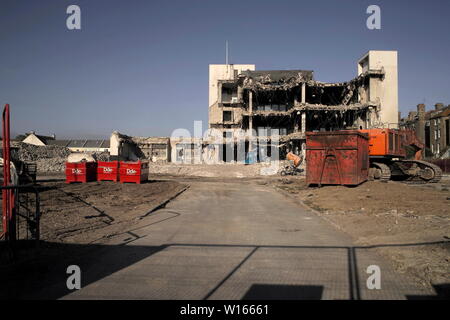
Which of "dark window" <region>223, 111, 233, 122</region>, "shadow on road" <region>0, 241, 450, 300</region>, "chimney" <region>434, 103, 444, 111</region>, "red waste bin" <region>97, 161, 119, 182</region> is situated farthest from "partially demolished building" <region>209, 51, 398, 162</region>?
"shadow on road" <region>0, 241, 450, 300</region>

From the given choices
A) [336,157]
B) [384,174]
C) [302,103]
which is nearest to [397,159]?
[384,174]

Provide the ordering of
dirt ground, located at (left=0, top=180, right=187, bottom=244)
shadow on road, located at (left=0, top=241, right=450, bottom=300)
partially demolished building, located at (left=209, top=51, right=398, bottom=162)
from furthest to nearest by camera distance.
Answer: partially demolished building, located at (left=209, top=51, right=398, bottom=162), dirt ground, located at (left=0, top=180, right=187, bottom=244), shadow on road, located at (left=0, top=241, right=450, bottom=300)

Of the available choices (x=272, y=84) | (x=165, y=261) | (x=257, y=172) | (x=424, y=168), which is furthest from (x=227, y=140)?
(x=165, y=261)

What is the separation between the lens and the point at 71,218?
35.8 ft

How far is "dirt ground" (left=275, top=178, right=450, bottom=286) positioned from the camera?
5926 mm

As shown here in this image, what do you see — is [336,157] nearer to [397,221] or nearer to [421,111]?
[397,221]

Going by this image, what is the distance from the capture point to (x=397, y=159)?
24.2 meters

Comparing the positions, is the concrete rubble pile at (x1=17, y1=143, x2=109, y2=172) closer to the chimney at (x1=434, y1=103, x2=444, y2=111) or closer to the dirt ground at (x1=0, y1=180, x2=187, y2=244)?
the dirt ground at (x1=0, y1=180, x2=187, y2=244)

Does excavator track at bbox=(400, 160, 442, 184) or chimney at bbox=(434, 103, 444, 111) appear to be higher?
chimney at bbox=(434, 103, 444, 111)

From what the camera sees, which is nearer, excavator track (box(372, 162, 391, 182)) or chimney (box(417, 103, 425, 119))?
excavator track (box(372, 162, 391, 182))

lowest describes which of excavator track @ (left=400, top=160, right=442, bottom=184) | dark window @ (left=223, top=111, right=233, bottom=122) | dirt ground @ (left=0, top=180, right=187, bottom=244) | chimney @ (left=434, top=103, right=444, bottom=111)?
dirt ground @ (left=0, top=180, right=187, bottom=244)

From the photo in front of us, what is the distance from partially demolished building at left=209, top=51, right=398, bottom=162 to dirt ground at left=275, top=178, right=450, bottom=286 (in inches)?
1383

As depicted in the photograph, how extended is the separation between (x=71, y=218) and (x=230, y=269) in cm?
728
